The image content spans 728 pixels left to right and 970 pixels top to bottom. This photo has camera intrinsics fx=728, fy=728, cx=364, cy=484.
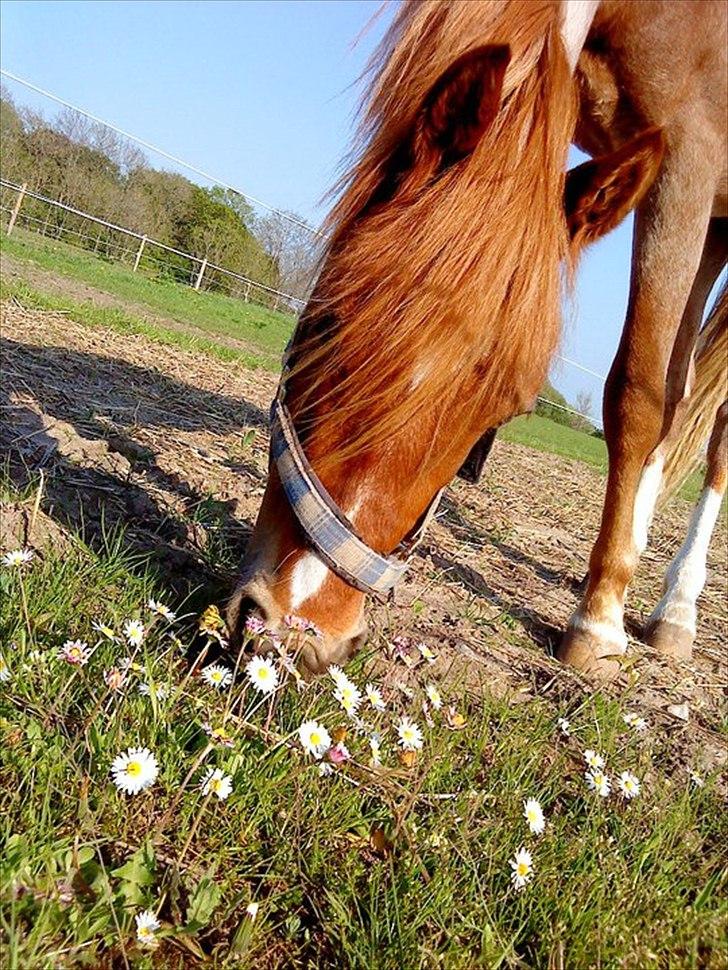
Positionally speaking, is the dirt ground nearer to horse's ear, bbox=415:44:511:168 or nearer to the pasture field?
the pasture field

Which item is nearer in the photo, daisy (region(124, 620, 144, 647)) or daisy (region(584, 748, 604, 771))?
daisy (region(124, 620, 144, 647))

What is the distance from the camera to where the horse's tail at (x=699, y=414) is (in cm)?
399

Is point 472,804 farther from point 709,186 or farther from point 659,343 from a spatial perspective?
point 709,186

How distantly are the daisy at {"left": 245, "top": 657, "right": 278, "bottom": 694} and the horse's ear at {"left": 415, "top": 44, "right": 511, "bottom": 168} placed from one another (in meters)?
1.10

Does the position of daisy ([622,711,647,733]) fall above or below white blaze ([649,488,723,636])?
below

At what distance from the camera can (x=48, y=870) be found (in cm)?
99

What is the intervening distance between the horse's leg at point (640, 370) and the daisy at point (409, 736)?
1175 millimetres

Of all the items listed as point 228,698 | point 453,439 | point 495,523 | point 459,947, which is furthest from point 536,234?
point 495,523

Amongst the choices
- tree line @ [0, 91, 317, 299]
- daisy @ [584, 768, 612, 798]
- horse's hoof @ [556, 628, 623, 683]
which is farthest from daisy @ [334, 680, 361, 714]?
tree line @ [0, 91, 317, 299]

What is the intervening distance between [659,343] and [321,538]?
1650 mm

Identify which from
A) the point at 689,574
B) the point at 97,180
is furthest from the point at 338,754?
the point at 97,180

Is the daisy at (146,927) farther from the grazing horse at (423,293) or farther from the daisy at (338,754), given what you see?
the grazing horse at (423,293)

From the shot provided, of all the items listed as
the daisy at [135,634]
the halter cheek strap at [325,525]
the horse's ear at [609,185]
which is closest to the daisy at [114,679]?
the daisy at [135,634]

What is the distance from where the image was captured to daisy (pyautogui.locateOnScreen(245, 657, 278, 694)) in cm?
137
